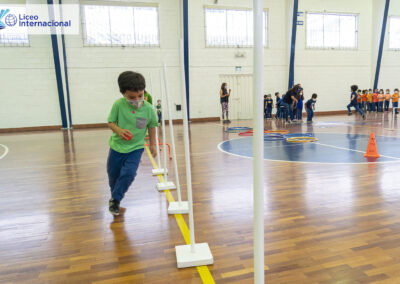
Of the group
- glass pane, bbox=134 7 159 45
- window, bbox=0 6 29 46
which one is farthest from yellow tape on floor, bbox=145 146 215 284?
window, bbox=0 6 29 46

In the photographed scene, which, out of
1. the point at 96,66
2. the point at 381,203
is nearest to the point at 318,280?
the point at 381,203

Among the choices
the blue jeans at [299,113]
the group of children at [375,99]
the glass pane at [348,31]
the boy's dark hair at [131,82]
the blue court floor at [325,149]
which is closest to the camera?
the boy's dark hair at [131,82]

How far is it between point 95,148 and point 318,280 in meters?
7.65

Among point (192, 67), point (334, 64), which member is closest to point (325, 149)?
point (192, 67)

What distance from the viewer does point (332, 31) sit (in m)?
17.9

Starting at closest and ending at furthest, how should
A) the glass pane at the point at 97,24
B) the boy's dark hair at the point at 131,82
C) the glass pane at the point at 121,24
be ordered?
the boy's dark hair at the point at 131,82 → the glass pane at the point at 97,24 → the glass pane at the point at 121,24

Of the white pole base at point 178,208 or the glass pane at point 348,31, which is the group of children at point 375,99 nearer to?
the glass pane at point 348,31

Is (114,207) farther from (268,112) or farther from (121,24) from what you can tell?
(268,112)

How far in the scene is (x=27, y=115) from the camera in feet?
47.4

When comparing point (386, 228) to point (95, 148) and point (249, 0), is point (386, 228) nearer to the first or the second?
point (95, 148)

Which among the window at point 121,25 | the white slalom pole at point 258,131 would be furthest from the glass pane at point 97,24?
the white slalom pole at point 258,131

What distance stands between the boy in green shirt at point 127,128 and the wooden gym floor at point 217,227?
473 mm

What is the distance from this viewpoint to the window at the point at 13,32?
13719 millimetres

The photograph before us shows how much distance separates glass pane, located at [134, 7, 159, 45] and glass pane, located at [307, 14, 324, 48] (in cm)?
865
